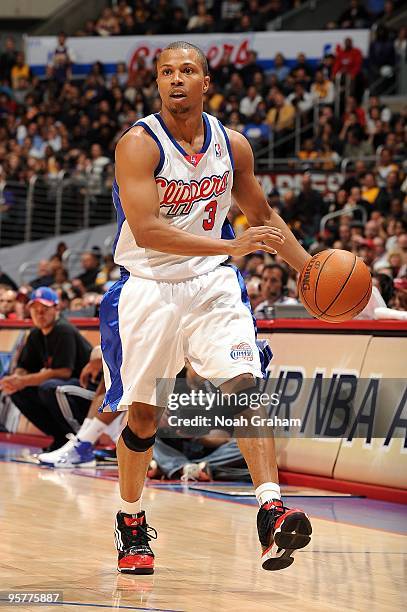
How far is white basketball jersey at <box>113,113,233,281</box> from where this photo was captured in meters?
4.77

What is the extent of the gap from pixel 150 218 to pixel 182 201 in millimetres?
260

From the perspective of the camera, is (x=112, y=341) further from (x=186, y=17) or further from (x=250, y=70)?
(x=186, y=17)

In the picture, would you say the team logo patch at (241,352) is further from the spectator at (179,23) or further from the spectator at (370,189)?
the spectator at (179,23)

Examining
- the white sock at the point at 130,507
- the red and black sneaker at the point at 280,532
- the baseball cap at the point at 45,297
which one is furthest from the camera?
the baseball cap at the point at 45,297

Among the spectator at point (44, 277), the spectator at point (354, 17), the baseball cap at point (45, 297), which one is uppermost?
the spectator at point (354, 17)

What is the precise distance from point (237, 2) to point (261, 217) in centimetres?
2032

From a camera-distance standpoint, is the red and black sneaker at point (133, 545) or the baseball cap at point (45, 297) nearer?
the red and black sneaker at point (133, 545)

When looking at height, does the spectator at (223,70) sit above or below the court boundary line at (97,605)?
below

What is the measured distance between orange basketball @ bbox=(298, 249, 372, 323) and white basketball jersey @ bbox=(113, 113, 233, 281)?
1.43 feet

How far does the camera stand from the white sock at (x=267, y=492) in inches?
175

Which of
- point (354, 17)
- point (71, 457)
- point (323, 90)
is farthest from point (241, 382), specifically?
point (354, 17)

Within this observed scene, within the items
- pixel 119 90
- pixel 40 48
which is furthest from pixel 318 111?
pixel 40 48

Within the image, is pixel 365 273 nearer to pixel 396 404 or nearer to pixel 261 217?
pixel 261 217

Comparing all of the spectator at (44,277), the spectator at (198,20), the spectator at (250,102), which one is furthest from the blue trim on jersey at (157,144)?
the spectator at (198,20)
